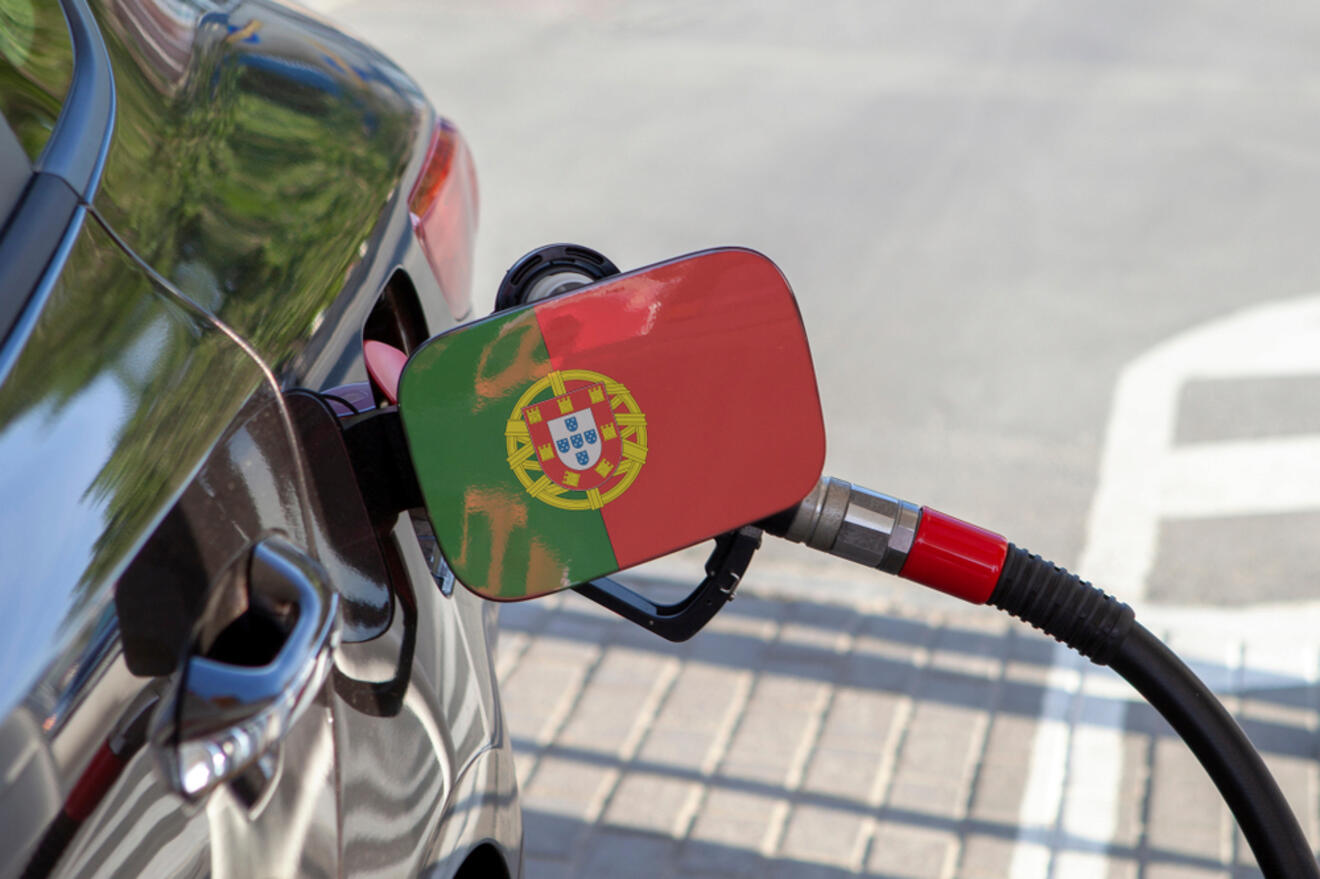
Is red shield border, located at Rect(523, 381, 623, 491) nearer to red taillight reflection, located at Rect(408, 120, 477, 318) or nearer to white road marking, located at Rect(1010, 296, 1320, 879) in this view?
red taillight reflection, located at Rect(408, 120, 477, 318)

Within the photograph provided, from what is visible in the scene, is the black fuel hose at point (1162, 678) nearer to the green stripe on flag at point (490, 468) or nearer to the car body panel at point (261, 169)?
the green stripe on flag at point (490, 468)

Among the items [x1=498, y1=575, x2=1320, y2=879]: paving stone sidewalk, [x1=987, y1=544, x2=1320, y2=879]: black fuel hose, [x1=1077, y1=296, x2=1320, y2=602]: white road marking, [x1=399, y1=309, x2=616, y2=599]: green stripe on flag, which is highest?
[x1=399, y1=309, x2=616, y2=599]: green stripe on flag

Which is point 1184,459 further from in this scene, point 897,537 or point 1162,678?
point 897,537

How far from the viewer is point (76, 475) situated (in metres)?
1.05

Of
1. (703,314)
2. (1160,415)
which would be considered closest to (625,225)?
(1160,415)

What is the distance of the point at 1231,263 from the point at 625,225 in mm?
2807

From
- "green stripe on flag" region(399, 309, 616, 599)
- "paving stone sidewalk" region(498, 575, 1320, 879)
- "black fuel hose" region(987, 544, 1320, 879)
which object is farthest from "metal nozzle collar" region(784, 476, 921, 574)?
"paving stone sidewalk" region(498, 575, 1320, 879)

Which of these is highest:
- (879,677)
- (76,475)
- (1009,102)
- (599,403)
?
(76,475)

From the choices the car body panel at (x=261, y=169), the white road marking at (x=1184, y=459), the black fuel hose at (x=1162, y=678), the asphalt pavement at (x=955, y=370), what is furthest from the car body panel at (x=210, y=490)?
the white road marking at (x=1184, y=459)

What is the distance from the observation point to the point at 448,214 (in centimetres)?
193

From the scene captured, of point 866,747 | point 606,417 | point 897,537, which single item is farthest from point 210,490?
point 866,747

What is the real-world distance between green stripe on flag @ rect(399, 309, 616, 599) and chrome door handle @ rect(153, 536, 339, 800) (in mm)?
173

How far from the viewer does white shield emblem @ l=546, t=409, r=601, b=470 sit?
3.71 ft

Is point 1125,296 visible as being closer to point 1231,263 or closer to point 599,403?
point 1231,263
